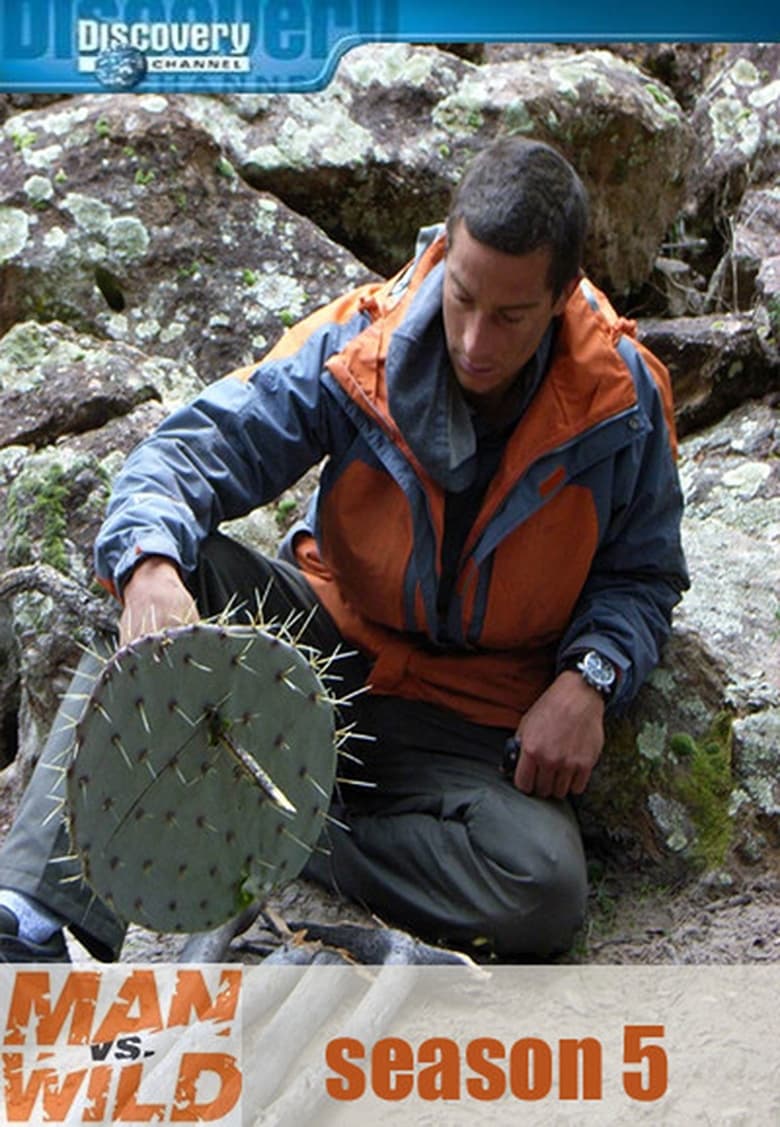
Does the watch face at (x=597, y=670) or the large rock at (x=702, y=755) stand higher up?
the watch face at (x=597, y=670)

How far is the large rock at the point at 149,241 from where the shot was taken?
4867mm

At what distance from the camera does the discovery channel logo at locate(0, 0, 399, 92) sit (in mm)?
3631

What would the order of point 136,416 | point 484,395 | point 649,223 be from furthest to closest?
point 649,223, point 136,416, point 484,395

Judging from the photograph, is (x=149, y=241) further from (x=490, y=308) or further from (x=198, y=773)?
(x=198, y=773)

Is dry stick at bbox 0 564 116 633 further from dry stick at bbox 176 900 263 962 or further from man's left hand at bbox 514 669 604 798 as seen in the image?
man's left hand at bbox 514 669 604 798

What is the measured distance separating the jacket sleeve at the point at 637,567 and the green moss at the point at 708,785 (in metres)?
0.24

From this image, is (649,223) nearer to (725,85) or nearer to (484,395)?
(725,85)

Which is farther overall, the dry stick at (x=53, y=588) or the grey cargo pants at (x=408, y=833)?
the dry stick at (x=53, y=588)

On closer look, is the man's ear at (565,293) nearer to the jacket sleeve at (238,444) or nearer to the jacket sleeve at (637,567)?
the jacket sleeve at (637,567)

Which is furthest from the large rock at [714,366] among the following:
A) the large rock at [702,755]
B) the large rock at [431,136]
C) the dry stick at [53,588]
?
the dry stick at [53,588]

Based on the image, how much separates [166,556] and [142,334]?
6.44ft

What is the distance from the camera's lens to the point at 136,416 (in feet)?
14.0

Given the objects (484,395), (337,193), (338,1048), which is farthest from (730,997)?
(337,193)

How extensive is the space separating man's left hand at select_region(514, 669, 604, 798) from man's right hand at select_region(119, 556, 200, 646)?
0.87 m
